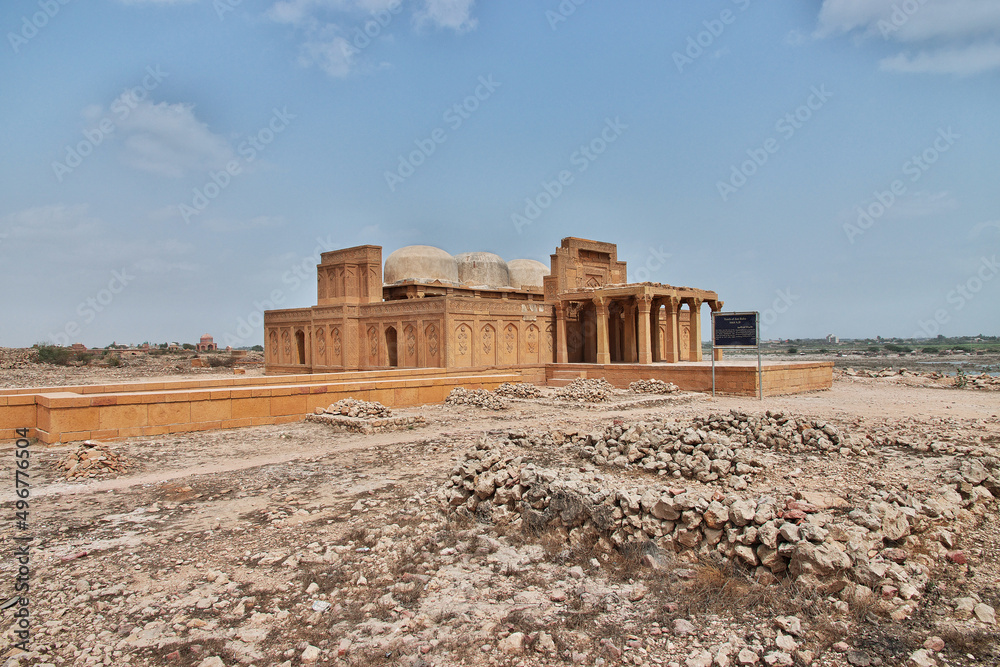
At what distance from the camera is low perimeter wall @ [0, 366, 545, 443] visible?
10.4 meters

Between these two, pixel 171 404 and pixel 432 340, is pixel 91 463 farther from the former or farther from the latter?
pixel 432 340

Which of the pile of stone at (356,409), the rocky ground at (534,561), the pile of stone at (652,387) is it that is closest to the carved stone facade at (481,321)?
the pile of stone at (652,387)

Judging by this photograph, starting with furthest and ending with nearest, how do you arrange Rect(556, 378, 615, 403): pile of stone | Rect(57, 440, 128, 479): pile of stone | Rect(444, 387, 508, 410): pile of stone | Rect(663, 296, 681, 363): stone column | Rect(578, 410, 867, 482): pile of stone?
1. Rect(663, 296, 681, 363): stone column
2. Rect(556, 378, 615, 403): pile of stone
3. Rect(444, 387, 508, 410): pile of stone
4. Rect(57, 440, 128, 479): pile of stone
5. Rect(578, 410, 867, 482): pile of stone

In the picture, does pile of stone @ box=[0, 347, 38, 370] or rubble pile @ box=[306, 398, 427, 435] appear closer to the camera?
rubble pile @ box=[306, 398, 427, 435]

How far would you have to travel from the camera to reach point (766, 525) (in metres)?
4.55

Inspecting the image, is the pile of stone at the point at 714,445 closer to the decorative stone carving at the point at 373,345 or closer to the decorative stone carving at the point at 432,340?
the decorative stone carving at the point at 432,340

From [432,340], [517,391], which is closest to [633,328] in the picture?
[432,340]

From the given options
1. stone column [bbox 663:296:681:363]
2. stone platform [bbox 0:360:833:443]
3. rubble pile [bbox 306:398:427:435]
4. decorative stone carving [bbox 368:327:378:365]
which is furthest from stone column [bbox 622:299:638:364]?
rubble pile [bbox 306:398:427:435]

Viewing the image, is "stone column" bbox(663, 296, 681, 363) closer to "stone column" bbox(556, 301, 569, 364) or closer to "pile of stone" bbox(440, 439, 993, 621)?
"stone column" bbox(556, 301, 569, 364)

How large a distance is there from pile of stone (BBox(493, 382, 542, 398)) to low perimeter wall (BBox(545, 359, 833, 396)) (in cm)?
497

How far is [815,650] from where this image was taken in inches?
141

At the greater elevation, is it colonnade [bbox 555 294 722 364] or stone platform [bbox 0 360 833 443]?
colonnade [bbox 555 294 722 364]

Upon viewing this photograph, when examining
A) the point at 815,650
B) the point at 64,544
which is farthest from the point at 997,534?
the point at 64,544

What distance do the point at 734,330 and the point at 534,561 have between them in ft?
50.5
